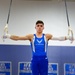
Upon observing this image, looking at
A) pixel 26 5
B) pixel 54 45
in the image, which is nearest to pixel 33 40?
pixel 54 45

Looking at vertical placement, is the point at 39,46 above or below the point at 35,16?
below

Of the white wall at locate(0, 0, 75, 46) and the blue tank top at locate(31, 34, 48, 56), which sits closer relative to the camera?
the blue tank top at locate(31, 34, 48, 56)

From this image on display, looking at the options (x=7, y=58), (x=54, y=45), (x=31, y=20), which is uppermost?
(x=31, y=20)

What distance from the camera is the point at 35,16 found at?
4.09 metres

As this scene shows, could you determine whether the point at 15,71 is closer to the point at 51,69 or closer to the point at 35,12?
the point at 51,69

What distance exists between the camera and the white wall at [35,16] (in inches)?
159

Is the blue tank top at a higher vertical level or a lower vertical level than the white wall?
lower

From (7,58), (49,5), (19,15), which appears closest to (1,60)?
(7,58)

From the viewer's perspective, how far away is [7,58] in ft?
13.0

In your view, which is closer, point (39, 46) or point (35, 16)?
point (39, 46)

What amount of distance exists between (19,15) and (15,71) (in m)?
1.13

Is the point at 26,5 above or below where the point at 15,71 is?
above

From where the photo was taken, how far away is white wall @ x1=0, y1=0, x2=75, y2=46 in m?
4.05

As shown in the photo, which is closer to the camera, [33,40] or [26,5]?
[33,40]
